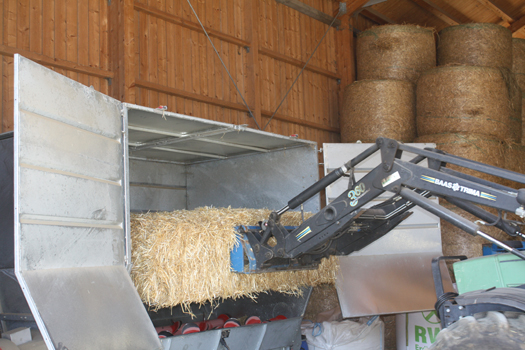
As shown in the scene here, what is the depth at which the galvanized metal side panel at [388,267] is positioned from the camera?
5371mm

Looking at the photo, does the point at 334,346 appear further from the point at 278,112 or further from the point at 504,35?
the point at 504,35

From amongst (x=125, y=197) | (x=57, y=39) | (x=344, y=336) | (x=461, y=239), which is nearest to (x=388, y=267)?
(x=344, y=336)

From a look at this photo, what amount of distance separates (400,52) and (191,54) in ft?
10.4

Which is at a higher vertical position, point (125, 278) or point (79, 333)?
point (125, 278)

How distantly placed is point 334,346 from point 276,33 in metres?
4.60

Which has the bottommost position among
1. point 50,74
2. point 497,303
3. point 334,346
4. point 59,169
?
point 334,346

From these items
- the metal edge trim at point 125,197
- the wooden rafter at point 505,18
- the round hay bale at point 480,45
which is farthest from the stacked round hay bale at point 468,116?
Answer: the metal edge trim at point 125,197

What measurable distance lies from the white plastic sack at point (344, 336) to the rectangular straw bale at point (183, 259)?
4.46 ft

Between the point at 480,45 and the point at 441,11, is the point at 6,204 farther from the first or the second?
the point at 441,11

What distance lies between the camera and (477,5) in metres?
10.2

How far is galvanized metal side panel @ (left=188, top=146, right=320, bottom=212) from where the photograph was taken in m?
5.98

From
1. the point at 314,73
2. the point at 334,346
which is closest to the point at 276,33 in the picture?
the point at 314,73

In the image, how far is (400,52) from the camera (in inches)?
307

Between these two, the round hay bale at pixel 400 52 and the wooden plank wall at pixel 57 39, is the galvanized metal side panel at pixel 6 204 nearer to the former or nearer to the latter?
the wooden plank wall at pixel 57 39
